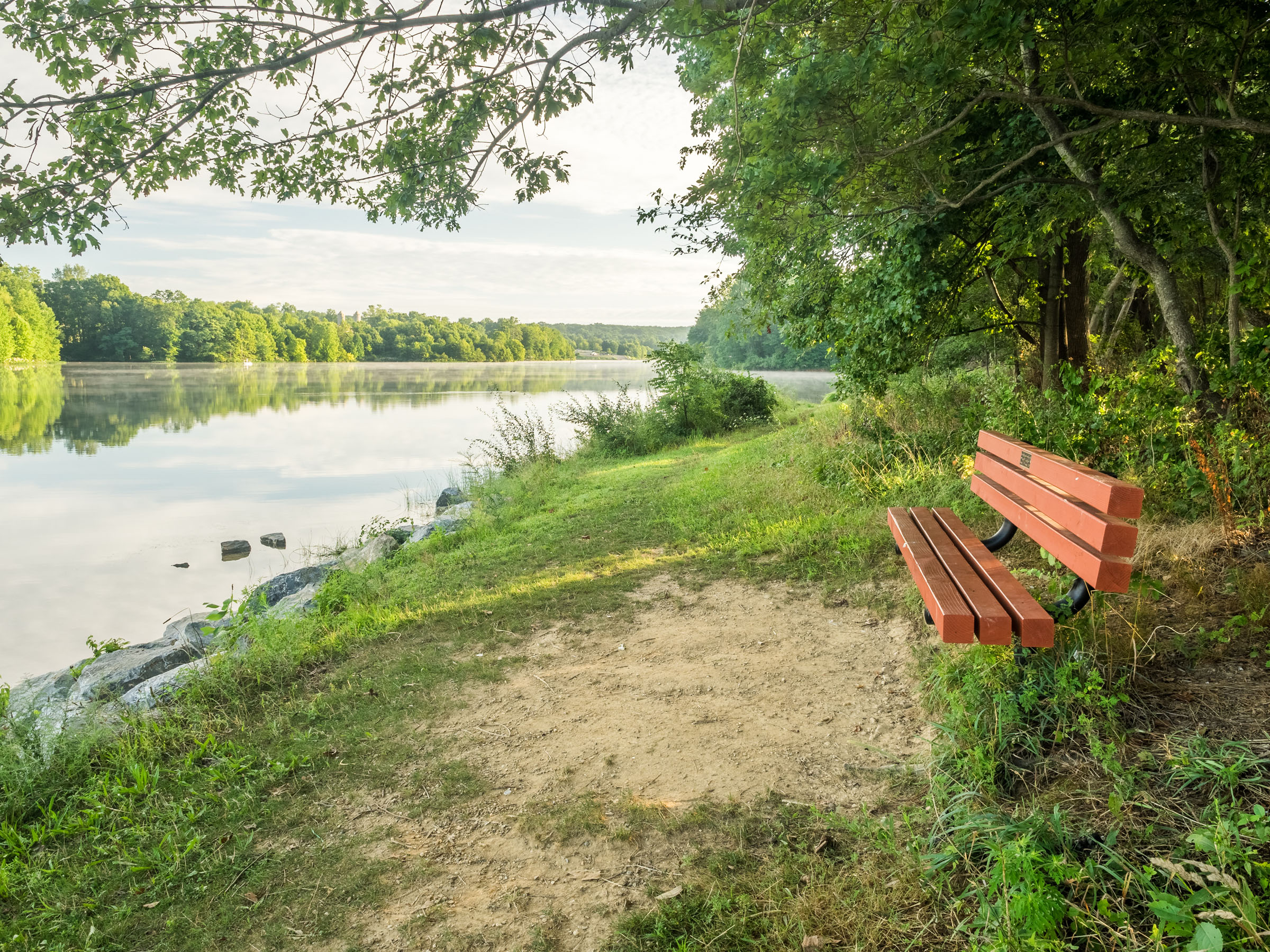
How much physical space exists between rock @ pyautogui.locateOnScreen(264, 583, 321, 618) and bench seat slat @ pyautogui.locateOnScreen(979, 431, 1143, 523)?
5671mm

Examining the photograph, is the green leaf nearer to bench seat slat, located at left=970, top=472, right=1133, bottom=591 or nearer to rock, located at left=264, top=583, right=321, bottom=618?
bench seat slat, located at left=970, top=472, right=1133, bottom=591

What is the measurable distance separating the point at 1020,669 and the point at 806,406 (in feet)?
64.9

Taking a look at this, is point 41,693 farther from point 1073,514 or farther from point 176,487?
point 176,487

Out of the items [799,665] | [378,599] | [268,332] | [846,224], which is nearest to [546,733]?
[799,665]

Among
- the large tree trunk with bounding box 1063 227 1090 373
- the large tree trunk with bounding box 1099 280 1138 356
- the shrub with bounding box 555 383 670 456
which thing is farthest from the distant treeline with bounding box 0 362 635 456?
the large tree trunk with bounding box 1063 227 1090 373

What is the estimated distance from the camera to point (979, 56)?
17.4 feet

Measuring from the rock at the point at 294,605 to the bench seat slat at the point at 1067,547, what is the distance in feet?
18.2

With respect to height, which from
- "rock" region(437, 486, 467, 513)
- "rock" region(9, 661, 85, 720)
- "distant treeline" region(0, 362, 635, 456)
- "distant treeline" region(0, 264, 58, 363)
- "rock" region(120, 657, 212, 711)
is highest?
"distant treeline" region(0, 264, 58, 363)

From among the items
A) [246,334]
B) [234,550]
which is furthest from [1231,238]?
[246,334]

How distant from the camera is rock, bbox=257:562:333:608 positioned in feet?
28.8

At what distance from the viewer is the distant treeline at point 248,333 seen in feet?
236

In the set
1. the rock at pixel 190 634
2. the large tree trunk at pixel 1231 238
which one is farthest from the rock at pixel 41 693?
the large tree trunk at pixel 1231 238

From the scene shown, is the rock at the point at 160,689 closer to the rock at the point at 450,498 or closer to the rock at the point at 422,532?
the rock at the point at 422,532

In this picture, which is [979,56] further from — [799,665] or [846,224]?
[799,665]
